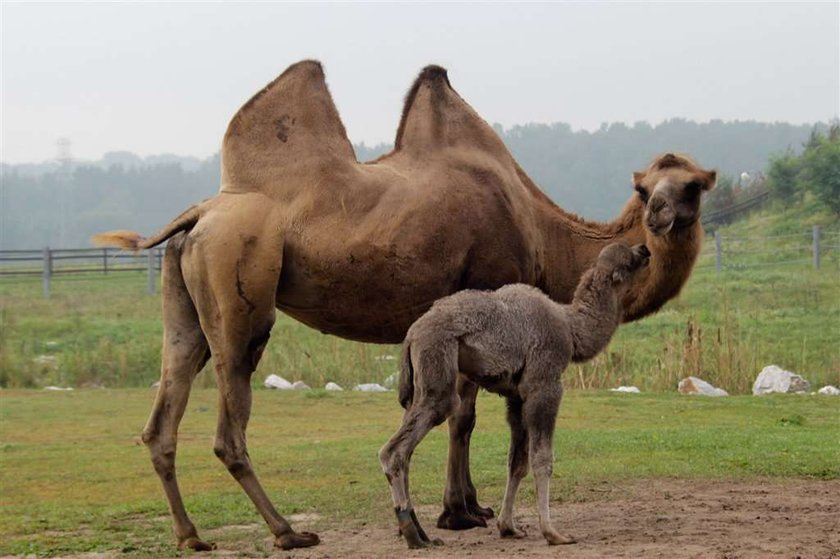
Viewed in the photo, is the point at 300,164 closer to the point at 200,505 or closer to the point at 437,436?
the point at 200,505

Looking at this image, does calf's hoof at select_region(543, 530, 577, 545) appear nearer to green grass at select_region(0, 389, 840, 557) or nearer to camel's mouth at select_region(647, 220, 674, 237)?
green grass at select_region(0, 389, 840, 557)

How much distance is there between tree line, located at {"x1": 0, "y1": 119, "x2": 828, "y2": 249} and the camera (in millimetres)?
102875

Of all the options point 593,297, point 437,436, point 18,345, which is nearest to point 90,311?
point 18,345

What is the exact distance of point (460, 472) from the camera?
9.29m

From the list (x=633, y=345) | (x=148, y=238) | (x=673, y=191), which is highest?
(x=673, y=191)

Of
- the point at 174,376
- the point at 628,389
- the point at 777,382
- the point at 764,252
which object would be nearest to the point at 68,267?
the point at 764,252

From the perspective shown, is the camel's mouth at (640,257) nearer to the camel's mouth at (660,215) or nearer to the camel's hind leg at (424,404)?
the camel's mouth at (660,215)

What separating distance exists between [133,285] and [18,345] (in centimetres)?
2200

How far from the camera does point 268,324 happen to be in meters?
9.01

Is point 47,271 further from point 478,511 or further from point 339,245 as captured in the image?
point 339,245

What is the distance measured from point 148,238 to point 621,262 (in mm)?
3274

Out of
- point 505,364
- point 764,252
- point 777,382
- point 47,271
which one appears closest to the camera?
point 505,364

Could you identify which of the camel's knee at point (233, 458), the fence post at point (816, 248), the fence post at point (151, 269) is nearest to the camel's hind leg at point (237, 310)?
the camel's knee at point (233, 458)

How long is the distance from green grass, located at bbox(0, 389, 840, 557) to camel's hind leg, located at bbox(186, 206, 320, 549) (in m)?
0.82
